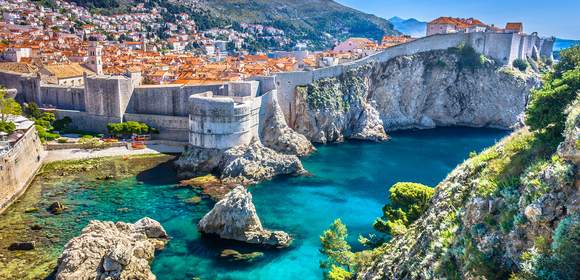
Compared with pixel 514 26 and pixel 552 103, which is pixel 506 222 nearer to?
pixel 552 103

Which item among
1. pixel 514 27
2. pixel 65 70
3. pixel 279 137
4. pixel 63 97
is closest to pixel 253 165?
pixel 279 137

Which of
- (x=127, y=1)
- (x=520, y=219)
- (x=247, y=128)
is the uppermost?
(x=127, y=1)

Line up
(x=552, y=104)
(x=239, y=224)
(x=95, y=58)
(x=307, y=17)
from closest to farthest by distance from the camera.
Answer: (x=552, y=104) < (x=239, y=224) < (x=95, y=58) < (x=307, y=17)

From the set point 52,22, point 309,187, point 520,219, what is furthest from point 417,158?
point 52,22

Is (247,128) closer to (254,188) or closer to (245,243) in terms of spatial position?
(254,188)

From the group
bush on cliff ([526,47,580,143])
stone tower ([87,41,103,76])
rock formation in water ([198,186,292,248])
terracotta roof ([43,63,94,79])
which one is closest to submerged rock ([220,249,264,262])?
rock formation in water ([198,186,292,248])
